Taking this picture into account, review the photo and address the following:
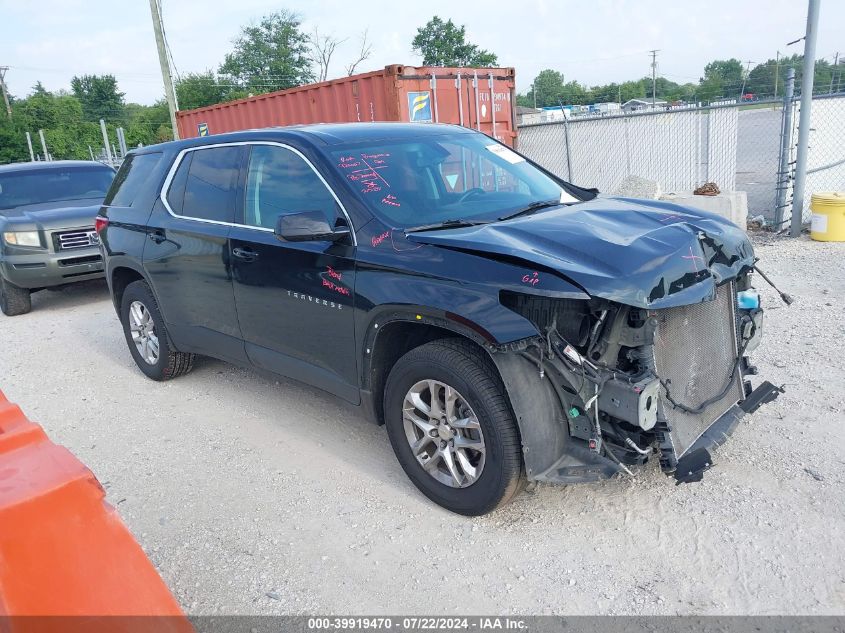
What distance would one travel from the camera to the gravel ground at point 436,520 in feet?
9.36

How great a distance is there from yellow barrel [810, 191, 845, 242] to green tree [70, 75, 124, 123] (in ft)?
207

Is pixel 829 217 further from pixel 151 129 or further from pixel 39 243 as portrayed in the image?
pixel 151 129

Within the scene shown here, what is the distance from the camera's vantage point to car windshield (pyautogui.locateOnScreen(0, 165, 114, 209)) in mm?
9133

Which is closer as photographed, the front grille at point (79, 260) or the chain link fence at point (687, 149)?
the front grille at point (79, 260)

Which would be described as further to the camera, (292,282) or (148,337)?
(148,337)

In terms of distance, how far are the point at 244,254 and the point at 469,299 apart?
177 centimetres

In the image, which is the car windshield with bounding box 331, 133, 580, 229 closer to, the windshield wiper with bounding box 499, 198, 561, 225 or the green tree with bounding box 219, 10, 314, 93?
the windshield wiper with bounding box 499, 198, 561, 225

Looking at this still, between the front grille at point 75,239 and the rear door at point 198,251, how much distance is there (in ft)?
12.7

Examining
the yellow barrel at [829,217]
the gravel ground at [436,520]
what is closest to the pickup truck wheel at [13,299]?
the gravel ground at [436,520]

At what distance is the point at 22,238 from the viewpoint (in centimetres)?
816

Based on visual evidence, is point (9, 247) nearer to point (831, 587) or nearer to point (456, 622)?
point (456, 622)

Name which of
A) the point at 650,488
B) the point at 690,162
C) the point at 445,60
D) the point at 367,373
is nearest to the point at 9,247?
the point at 367,373

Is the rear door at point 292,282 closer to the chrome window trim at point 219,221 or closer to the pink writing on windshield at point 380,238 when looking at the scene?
the chrome window trim at point 219,221

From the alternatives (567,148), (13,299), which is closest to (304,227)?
(13,299)
